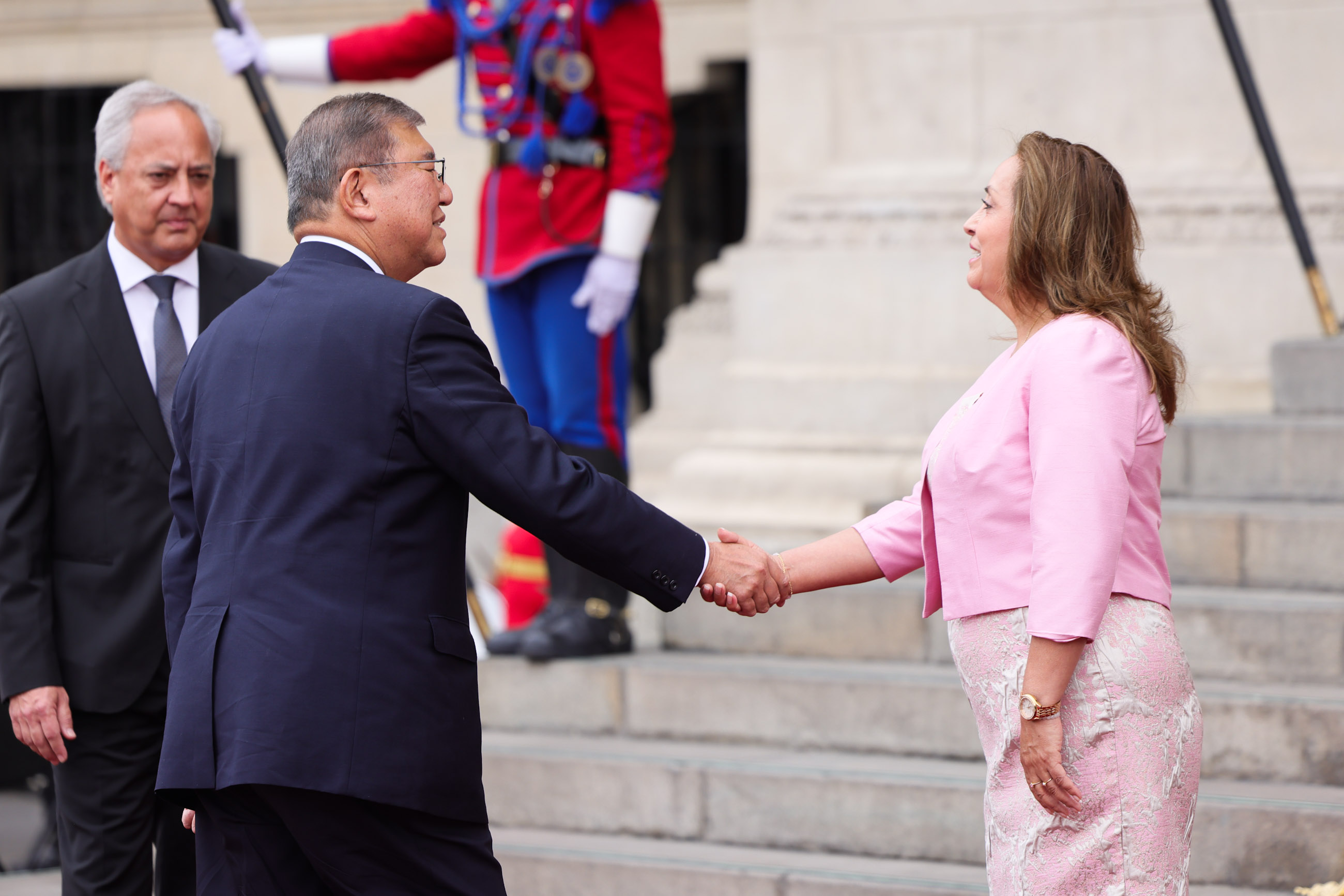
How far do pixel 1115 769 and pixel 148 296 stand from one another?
2163mm

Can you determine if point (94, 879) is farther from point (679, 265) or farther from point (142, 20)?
point (142, 20)

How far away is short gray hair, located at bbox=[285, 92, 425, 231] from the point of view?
264 cm

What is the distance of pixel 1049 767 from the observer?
8.32 feet

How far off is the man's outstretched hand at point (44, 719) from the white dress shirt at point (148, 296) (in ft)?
2.15

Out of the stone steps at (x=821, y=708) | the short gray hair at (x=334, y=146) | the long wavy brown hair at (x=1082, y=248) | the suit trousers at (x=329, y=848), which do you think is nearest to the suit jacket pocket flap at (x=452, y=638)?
the suit trousers at (x=329, y=848)

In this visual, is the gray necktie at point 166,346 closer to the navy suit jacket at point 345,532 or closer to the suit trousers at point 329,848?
the navy suit jacket at point 345,532

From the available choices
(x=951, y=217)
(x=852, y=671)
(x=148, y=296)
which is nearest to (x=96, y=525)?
(x=148, y=296)

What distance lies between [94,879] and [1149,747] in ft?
6.75

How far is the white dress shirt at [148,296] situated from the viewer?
3.43 metres

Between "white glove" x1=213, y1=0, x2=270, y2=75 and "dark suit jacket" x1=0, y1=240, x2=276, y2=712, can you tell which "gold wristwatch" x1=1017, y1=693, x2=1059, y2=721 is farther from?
"white glove" x1=213, y1=0, x2=270, y2=75

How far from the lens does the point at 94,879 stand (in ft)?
10.8

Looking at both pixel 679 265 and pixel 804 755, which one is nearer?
pixel 804 755

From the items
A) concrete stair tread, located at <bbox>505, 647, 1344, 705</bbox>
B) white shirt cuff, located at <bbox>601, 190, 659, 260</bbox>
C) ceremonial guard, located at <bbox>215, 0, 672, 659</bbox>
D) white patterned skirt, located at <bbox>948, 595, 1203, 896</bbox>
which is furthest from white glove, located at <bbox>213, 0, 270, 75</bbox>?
white patterned skirt, located at <bbox>948, 595, 1203, 896</bbox>

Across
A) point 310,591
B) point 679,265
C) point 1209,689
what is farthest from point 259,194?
point 310,591
